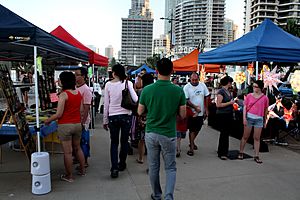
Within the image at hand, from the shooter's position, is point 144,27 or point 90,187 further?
point 144,27

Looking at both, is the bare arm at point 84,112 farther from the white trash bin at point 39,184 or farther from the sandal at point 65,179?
the white trash bin at point 39,184

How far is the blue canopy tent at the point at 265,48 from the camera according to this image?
6.18 metres

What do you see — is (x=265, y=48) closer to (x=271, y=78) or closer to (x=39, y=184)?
(x=271, y=78)

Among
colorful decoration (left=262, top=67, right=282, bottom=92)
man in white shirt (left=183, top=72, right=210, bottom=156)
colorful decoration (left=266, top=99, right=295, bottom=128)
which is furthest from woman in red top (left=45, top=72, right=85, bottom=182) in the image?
colorful decoration (left=262, top=67, right=282, bottom=92)

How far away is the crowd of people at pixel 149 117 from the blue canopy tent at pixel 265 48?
4.24 ft

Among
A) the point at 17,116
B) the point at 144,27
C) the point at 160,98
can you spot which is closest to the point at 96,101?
the point at 17,116

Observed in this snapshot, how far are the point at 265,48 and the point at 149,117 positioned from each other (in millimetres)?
4244

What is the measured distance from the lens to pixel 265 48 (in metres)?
6.19

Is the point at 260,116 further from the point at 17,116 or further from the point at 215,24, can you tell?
the point at 215,24

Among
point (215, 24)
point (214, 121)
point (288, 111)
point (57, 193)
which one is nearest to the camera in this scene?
point (57, 193)

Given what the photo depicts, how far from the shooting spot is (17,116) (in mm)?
3934

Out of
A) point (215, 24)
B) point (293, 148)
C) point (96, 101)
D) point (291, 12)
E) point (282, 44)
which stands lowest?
point (293, 148)

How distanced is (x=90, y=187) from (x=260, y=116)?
10.9 feet

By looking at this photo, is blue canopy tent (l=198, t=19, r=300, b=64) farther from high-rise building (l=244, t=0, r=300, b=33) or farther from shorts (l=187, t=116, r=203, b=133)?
high-rise building (l=244, t=0, r=300, b=33)
